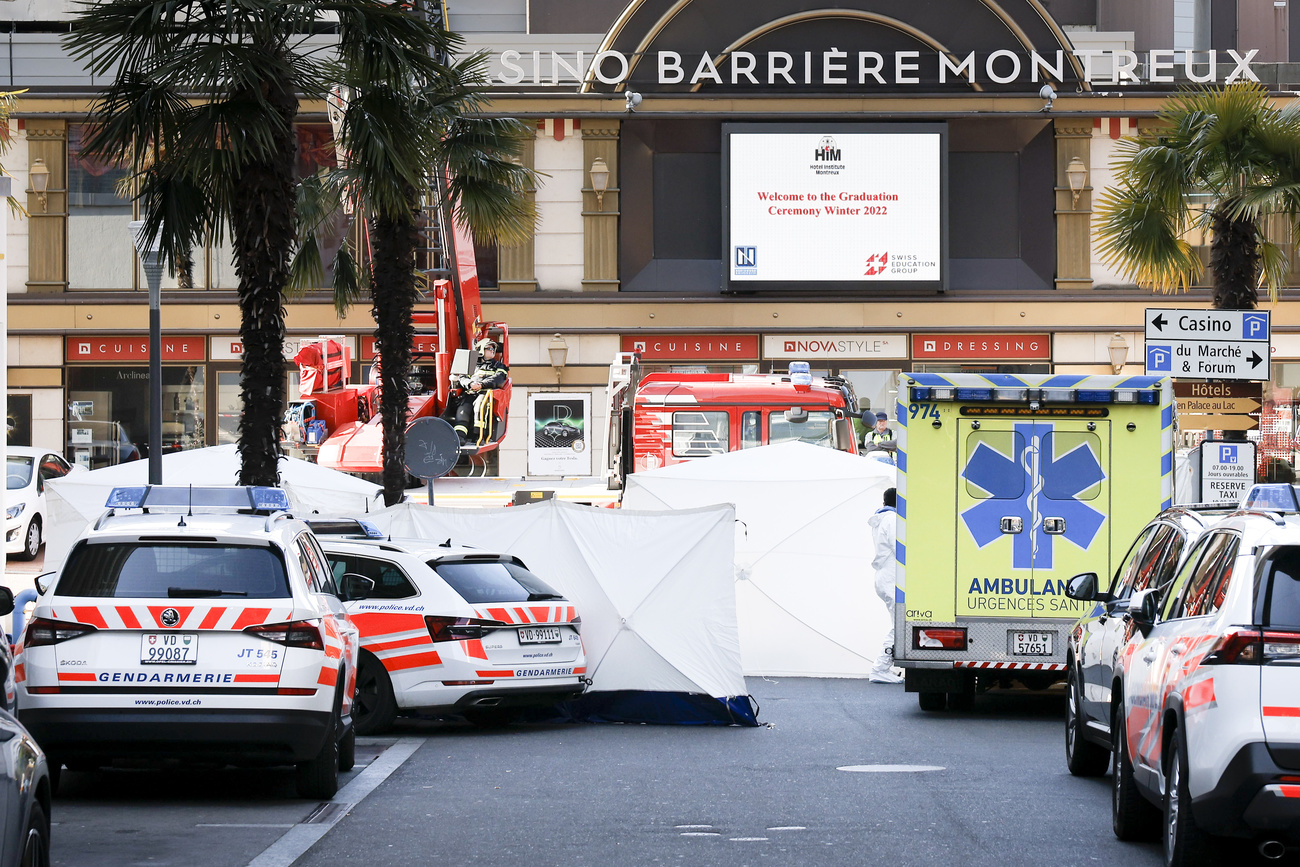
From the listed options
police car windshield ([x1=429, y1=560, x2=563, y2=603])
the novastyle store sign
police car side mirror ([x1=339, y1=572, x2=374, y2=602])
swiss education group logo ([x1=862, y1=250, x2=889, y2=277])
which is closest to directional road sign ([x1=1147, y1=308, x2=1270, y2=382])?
police car windshield ([x1=429, y1=560, x2=563, y2=603])

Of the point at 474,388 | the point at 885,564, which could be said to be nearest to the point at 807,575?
the point at 885,564

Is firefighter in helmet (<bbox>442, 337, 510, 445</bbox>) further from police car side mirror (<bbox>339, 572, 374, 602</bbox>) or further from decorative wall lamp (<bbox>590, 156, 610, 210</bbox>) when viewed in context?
police car side mirror (<bbox>339, 572, 374, 602</bbox>)

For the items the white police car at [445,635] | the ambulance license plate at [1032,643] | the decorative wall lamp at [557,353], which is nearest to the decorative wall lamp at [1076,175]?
the decorative wall lamp at [557,353]

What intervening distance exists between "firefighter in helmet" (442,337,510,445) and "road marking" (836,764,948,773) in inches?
624

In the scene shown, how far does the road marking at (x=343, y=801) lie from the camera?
790cm

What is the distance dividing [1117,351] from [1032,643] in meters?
23.2

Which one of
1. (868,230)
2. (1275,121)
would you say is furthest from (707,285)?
(1275,121)

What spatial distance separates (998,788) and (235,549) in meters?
4.67

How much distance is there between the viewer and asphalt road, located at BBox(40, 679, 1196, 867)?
8.04m

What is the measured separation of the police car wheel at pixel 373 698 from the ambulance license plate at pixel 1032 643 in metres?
4.98

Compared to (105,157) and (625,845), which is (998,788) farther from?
(105,157)

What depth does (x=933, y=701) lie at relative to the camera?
49.4ft

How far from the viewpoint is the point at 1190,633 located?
284 inches

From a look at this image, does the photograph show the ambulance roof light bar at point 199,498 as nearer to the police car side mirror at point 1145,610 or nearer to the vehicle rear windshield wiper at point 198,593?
the vehicle rear windshield wiper at point 198,593
